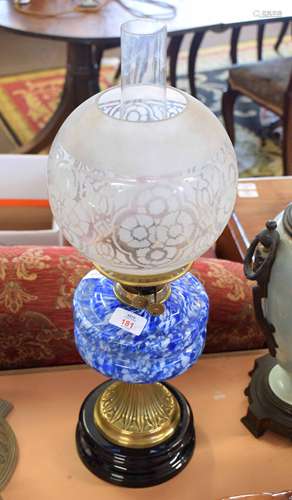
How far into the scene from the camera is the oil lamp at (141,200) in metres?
0.61

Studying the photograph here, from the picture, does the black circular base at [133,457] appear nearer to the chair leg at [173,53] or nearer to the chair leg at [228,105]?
the chair leg at [228,105]

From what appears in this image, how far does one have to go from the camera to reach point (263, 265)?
0.82 m

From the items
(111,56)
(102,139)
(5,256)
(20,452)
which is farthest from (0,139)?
(102,139)

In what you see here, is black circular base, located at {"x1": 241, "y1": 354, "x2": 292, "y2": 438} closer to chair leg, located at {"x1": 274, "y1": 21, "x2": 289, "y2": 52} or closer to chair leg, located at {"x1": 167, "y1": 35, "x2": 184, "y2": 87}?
chair leg, located at {"x1": 167, "y1": 35, "x2": 184, "y2": 87}

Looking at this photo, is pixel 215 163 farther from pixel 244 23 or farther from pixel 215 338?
pixel 244 23

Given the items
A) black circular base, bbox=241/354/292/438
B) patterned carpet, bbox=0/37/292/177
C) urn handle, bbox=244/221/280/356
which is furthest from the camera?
patterned carpet, bbox=0/37/292/177

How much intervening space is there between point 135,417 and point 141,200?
0.41m

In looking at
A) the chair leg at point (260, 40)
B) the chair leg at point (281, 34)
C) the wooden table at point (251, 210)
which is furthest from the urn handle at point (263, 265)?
the chair leg at point (281, 34)

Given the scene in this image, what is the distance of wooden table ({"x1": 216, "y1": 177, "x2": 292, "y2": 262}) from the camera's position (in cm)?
142

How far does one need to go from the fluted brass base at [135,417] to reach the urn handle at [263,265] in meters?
0.18

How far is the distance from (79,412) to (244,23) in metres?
1.42

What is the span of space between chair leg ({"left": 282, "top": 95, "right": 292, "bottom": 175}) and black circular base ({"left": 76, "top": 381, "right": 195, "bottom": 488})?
142cm

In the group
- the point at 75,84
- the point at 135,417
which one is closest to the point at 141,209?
the point at 135,417

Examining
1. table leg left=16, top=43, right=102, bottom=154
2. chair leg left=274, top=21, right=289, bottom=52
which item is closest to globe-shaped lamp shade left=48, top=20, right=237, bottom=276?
table leg left=16, top=43, right=102, bottom=154
